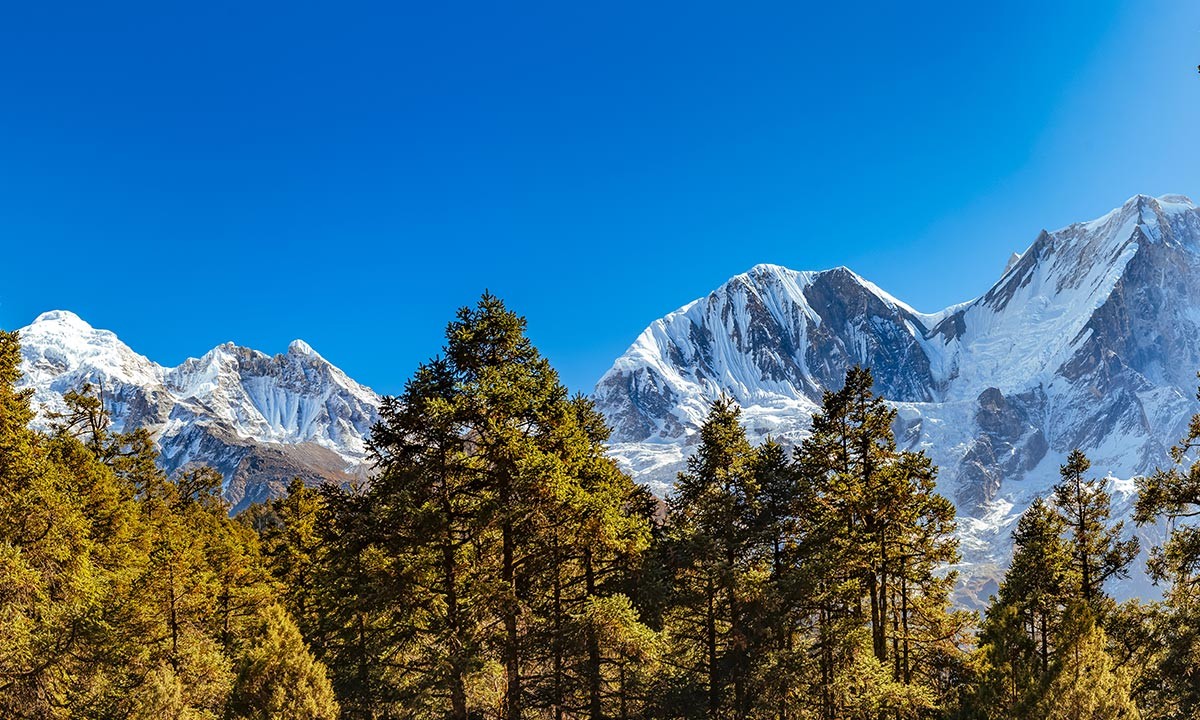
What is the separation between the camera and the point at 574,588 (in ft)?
68.2

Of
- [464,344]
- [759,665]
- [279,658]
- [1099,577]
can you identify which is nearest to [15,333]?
[279,658]

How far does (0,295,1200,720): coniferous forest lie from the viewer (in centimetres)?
1457

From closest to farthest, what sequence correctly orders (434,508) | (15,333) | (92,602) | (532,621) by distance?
(434,508) < (532,621) < (92,602) < (15,333)

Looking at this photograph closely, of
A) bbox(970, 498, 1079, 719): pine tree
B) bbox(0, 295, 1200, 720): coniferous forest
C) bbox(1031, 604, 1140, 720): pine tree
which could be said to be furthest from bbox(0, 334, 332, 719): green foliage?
bbox(970, 498, 1079, 719): pine tree

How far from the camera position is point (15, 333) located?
19688mm

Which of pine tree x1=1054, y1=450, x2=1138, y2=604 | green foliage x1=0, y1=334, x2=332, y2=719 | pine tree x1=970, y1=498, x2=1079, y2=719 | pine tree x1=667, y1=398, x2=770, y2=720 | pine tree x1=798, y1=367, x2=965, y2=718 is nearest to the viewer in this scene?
green foliage x1=0, y1=334, x2=332, y2=719

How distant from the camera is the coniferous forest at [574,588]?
47.8 feet

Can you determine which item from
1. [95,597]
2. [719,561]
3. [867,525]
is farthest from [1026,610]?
[95,597]

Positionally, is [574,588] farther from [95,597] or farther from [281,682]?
[95,597]

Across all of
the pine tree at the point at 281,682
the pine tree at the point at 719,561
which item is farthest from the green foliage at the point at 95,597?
the pine tree at the point at 719,561

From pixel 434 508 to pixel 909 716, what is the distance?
1580 cm

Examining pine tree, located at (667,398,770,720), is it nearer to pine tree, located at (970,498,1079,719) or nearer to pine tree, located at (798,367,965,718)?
pine tree, located at (798,367,965,718)

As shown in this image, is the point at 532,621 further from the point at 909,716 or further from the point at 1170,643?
the point at 1170,643

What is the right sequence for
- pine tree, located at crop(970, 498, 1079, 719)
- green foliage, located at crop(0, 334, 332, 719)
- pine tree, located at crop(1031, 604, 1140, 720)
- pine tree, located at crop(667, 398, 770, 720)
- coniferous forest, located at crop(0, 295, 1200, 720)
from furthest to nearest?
pine tree, located at crop(970, 498, 1079, 719) < pine tree, located at crop(667, 398, 770, 720) < green foliage, located at crop(0, 334, 332, 719) < pine tree, located at crop(1031, 604, 1140, 720) < coniferous forest, located at crop(0, 295, 1200, 720)
